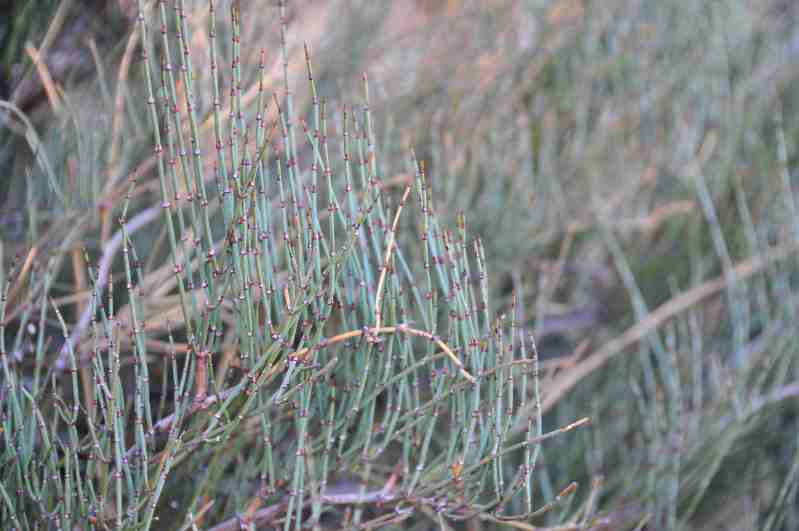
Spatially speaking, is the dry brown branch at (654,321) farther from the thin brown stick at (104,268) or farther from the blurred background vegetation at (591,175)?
the thin brown stick at (104,268)

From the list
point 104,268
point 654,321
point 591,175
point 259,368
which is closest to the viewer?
point 259,368

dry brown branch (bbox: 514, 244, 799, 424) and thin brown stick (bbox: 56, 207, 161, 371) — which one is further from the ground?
thin brown stick (bbox: 56, 207, 161, 371)

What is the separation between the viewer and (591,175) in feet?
4.92

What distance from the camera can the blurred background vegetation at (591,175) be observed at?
1086 millimetres

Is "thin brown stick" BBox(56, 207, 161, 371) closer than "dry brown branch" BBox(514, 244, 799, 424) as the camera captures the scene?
Yes

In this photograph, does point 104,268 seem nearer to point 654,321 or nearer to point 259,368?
point 259,368

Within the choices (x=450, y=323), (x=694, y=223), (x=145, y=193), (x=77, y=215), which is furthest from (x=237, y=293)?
(x=694, y=223)

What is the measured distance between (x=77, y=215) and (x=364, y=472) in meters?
0.49

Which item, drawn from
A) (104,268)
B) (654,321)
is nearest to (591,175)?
(654,321)

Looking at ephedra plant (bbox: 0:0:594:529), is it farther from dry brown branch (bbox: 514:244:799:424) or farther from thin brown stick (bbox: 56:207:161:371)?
→ dry brown branch (bbox: 514:244:799:424)

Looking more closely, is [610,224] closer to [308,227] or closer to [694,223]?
[694,223]

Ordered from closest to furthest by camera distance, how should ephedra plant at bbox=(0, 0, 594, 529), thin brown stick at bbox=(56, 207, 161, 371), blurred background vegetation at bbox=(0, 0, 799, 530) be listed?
ephedra plant at bbox=(0, 0, 594, 529) < thin brown stick at bbox=(56, 207, 161, 371) < blurred background vegetation at bbox=(0, 0, 799, 530)

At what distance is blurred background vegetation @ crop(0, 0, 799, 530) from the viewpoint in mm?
1086

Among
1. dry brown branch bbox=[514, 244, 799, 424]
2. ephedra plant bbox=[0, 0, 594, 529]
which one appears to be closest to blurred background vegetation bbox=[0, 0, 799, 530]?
dry brown branch bbox=[514, 244, 799, 424]
